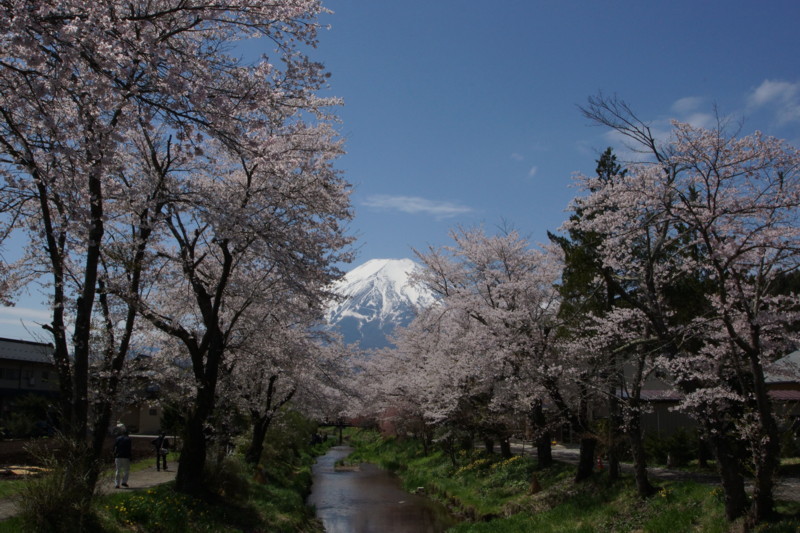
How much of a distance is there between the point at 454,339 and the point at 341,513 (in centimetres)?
771

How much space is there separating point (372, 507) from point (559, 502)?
30.3 ft

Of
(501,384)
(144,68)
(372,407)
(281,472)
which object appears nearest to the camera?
(144,68)

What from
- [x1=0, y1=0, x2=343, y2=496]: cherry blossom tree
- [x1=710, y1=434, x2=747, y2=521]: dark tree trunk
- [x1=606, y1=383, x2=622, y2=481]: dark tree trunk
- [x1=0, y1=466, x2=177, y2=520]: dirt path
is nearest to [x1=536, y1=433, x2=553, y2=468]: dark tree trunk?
[x1=606, y1=383, x2=622, y2=481]: dark tree trunk

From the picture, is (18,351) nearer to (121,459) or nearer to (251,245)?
(121,459)

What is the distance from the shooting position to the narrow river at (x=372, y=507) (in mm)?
19344

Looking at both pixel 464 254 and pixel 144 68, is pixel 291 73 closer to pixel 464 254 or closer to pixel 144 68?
pixel 144 68

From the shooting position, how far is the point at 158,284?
14453 millimetres

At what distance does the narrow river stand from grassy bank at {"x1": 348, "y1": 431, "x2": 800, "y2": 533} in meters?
1.00

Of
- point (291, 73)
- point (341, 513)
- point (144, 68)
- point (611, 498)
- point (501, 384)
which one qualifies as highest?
point (291, 73)

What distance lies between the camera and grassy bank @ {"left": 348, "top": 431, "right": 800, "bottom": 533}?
1184 cm

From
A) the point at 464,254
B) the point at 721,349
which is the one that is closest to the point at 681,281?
the point at 721,349

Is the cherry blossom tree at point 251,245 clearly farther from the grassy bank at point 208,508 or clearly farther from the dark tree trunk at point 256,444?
the dark tree trunk at point 256,444

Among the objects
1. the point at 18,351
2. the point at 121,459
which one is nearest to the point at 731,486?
the point at 121,459

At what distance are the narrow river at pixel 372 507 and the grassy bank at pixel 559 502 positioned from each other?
3.28ft
